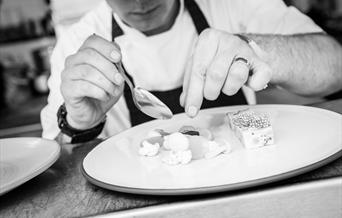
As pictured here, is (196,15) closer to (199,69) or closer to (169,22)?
(169,22)

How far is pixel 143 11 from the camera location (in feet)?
3.90

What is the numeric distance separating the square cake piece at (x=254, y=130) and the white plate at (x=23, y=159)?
0.32m

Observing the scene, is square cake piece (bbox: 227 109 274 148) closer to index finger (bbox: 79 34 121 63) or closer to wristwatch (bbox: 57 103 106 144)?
index finger (bbox: 79 34 121 63)

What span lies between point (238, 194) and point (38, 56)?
335 cm

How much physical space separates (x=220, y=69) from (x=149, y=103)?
20cm

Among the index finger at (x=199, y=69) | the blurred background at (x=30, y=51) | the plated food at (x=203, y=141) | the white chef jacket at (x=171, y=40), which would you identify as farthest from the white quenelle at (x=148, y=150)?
the blurred background at (x=30, y=51)

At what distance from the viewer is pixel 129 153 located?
0.66 metres

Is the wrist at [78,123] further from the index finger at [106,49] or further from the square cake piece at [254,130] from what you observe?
the square cake piece at [254,130]

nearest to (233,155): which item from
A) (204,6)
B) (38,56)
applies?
(204,6)

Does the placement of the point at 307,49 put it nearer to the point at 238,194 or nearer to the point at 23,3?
the point at 238,194

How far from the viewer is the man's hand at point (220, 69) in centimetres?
69

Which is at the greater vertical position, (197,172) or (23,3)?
(197,172)

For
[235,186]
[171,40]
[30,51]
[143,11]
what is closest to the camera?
[235,186]

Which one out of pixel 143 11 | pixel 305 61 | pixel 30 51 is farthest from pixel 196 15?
pixel 30 51
